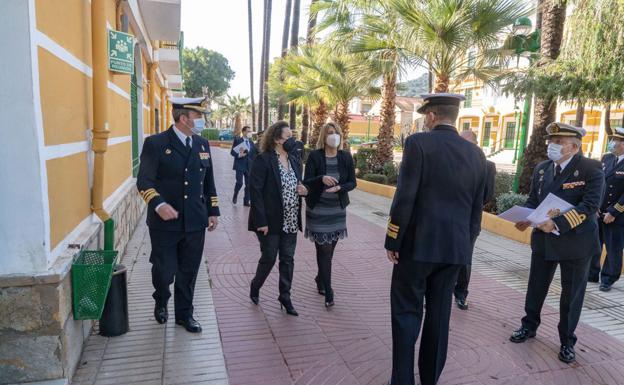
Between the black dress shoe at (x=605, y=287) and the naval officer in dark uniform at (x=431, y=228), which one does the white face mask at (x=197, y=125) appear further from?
the black dress shoe at (x=605, y=287)

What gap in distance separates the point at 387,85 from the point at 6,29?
12.4 m

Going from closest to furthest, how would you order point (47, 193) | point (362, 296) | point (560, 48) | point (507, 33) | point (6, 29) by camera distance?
point (6, 29)
point (47, 193)
point (362, 296)
point (560, 48)
point (507, 33)

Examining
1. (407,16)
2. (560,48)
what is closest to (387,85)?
(407,16)

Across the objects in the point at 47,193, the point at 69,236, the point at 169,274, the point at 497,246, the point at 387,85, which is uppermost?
the point at 387,85

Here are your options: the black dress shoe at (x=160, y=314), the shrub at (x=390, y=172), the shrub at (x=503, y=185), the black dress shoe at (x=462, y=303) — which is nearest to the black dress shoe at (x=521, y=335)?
the black dress shoe at (x=462, y=303)

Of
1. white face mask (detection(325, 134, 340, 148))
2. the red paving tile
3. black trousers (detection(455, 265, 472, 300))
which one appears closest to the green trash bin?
the red paving tile

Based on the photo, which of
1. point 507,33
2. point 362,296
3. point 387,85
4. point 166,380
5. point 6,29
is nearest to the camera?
point 6,29

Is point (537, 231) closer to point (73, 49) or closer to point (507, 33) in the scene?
point (73, 49)

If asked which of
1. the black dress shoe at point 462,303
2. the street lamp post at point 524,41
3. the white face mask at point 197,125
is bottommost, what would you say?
the black dress shoe at point 462,303

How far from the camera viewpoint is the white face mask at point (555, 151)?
12.0ft

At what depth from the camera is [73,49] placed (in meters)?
3.53

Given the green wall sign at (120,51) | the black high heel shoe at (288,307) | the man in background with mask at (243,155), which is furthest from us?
the man in background with mask at (243,155)

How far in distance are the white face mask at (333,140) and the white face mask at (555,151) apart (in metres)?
1.88

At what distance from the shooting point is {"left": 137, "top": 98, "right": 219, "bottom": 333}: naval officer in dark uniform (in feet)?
11.6
